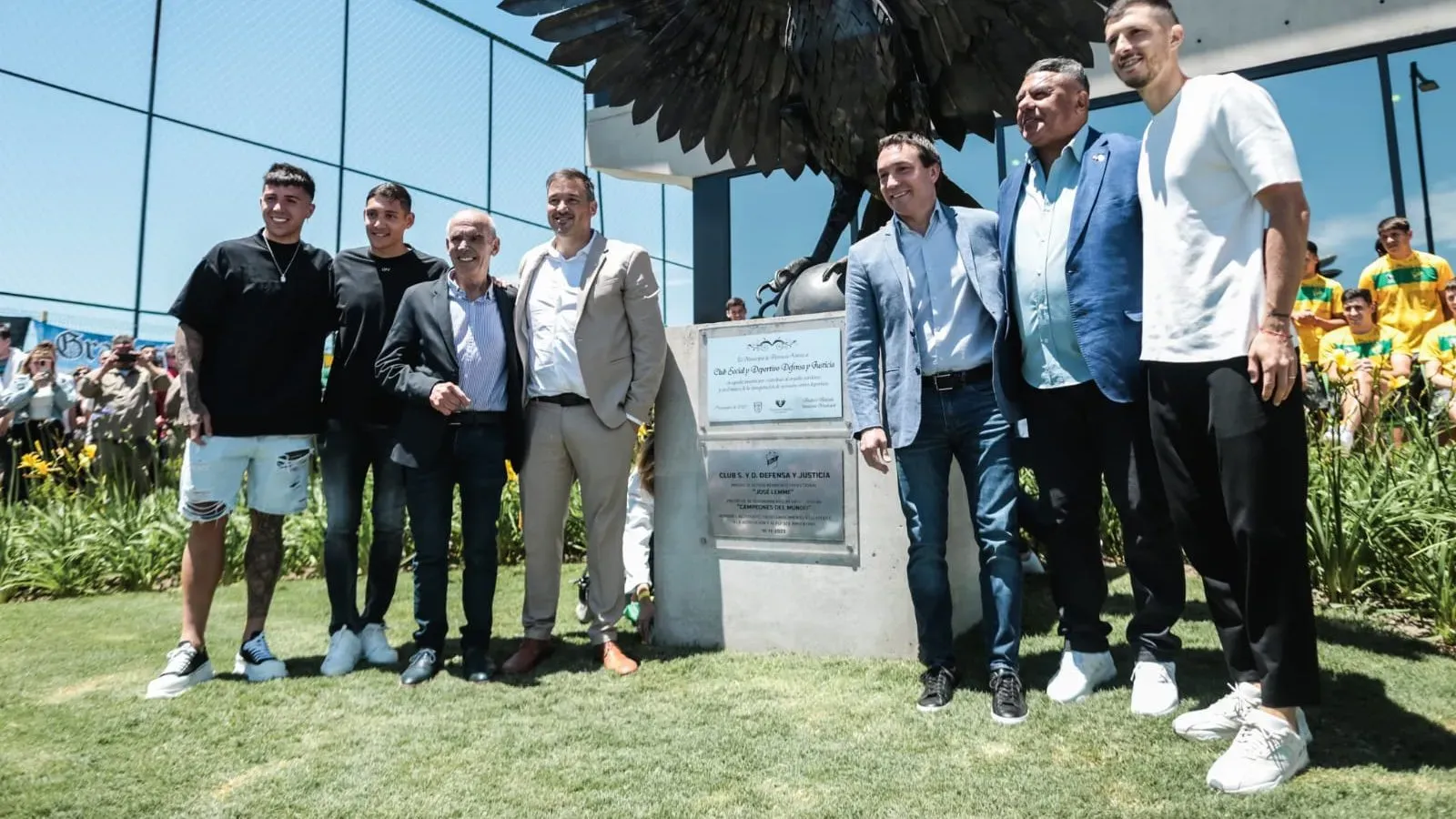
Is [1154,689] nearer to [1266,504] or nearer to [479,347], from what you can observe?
[1266,504]

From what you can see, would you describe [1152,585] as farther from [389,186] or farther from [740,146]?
[389,186]

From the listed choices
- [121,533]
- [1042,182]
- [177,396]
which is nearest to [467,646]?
[1042,182]

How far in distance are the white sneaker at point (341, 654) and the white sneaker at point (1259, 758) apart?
8.64ft

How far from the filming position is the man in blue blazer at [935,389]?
2357mm

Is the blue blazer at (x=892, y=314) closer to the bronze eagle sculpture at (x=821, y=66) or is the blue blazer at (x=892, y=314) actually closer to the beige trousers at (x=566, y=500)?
the bronze eagle sculpture at (x=821, y=66)

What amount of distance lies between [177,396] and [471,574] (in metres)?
5.76

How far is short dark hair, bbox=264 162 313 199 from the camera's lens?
2953mm

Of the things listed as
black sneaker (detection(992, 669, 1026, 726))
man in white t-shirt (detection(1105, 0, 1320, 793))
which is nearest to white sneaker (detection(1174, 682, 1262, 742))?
man in white t-shirt (detection(1105, 0, 1320, 793))

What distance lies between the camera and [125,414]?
21.1 feet

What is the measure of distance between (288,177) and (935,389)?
237 cm

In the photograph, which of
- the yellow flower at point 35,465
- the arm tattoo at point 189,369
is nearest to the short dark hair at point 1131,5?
the arm tattoo at point 189,369

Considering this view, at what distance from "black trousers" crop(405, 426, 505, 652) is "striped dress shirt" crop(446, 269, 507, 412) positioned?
0.40 ft

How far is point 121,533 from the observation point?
5.13 metres

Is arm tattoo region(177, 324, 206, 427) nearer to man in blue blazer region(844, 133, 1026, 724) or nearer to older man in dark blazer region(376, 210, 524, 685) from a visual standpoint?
older man in dark blazer region(376, 210, 524, 685)
